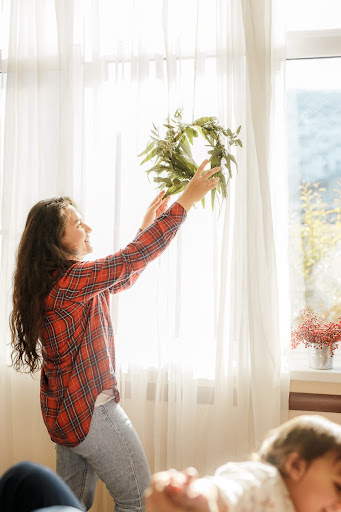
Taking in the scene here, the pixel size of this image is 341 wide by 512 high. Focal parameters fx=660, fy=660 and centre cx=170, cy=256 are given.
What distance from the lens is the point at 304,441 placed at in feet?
4.32

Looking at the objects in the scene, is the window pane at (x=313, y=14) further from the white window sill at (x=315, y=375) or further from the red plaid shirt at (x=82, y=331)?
the white window sill at (x=315, y=375)

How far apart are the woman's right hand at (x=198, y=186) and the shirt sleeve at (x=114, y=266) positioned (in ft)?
0.10

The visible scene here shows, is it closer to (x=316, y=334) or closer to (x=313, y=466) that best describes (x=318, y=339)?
(x=316, y=334)

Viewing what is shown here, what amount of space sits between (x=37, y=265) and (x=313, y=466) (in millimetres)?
1225

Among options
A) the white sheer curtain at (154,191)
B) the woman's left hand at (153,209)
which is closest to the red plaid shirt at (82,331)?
the woman's left hand at (153,209)

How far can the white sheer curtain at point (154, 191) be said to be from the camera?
2764 mm

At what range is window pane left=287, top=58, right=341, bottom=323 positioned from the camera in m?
2.96

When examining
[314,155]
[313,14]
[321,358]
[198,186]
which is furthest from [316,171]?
[198,186]

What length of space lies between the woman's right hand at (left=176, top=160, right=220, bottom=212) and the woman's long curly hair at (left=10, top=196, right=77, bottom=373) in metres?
0.43

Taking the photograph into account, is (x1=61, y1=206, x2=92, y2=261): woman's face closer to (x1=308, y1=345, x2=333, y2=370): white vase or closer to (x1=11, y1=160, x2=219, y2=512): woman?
(x1=11, y1=160, x2=219, y2=512): woman

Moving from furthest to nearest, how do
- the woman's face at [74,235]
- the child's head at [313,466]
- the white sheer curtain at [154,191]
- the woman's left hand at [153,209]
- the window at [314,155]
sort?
1. the window at [314,155]
2. the white sheer curtain at [154,191]
3. the woman's left hand at [153,209]
4. the woman's face at [74,235]
5. the child's head at [313,466]

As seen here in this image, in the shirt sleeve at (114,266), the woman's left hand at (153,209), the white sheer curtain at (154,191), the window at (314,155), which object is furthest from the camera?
the window at (314,155)

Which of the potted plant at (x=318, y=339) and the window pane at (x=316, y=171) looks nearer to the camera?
the potted plant at (x=318, y=339)

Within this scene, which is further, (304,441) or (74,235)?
(74,235)
